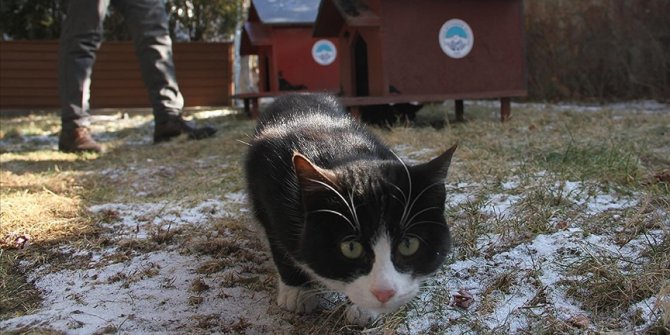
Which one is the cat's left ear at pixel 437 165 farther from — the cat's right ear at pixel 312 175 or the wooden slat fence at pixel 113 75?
the wooden slat fence at pixel 113 75

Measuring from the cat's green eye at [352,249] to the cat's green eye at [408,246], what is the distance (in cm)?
9

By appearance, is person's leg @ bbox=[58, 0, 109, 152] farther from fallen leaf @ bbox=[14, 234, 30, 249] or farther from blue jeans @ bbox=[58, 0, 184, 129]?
fallen leaf @ bbox=[14, 234, 30, 249]

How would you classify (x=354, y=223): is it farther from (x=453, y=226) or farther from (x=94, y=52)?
(x=94, y=52)

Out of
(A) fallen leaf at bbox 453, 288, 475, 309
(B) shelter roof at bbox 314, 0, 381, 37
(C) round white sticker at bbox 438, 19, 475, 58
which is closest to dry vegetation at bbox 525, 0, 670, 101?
(C) round white sticker at bbox 438, 19, 475, 58

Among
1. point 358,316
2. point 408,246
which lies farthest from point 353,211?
point 358,316

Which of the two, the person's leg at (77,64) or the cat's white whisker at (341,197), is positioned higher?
the person's leg at (77,64)

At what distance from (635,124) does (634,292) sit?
9.21ft

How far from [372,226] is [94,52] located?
296 centimetres

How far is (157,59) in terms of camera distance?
3637 millimetres

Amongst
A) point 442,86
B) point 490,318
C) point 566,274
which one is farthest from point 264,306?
point 442,86

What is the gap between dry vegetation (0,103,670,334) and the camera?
1.24 meters

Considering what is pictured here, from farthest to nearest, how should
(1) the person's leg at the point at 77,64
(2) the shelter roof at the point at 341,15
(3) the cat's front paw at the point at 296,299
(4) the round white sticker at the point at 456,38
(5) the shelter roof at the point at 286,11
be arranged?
(5) the shelter roof at the point at 286,11 < (4) the round white sticker at the point at 456,38 < (2) the shelter roof at the point at 341,15 < (1) the person's leg at the point at 77,64 < (3) the cat's front paw at the point at 296,299

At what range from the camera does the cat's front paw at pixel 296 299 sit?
1.33m

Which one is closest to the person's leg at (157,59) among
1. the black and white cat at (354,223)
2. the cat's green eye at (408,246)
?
the black and white cat at (354,223)
